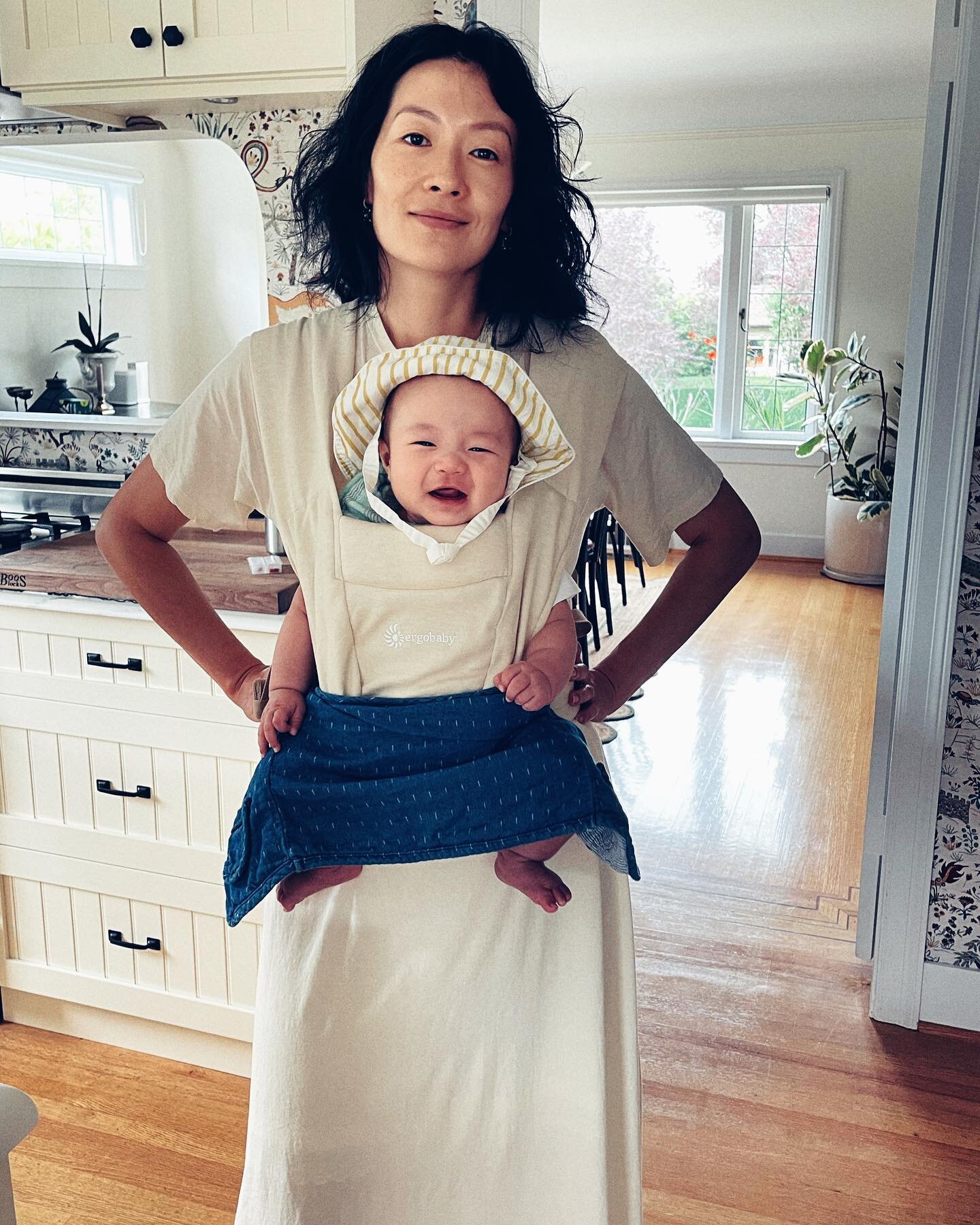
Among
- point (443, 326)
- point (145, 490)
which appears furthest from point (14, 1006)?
point (443, 326)

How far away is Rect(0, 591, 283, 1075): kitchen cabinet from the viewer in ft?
7.06

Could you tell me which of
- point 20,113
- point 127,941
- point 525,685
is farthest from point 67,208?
point 525,685

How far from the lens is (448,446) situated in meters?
1.01

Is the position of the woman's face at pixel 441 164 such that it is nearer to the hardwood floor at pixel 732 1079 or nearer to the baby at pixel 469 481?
the baby at pixel 469 481

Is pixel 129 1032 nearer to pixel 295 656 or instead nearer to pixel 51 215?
pixel 295 656

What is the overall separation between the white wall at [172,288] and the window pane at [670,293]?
16.2 ft

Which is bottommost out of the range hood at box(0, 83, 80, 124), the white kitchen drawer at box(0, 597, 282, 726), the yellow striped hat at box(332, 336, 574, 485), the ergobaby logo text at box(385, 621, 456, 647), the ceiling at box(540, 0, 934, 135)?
the white kitchen drawer at box(0, 597, 282, 726)

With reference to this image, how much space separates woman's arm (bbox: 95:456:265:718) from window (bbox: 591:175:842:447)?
651 centimetres

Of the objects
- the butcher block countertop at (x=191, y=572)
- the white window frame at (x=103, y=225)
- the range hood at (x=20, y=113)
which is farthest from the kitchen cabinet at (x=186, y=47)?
the butcher block countertop at (x=191, y=572)

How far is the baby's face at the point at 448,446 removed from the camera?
100 cm

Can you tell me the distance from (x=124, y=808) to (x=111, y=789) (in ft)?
0.16

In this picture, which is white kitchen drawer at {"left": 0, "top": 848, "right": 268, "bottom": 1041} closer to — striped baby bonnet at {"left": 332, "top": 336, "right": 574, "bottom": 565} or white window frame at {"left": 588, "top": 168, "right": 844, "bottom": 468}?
striped baby bonnet at {"left": 332, "top": 336, "right": 574, "bottom": 565}

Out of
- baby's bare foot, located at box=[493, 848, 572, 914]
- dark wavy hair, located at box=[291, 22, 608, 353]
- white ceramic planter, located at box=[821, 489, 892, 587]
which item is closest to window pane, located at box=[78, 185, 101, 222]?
→ dark wavy hair, located at box=[291, 22, 608, 353]

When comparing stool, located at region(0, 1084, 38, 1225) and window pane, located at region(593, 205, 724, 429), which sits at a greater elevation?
window pane, located at region(593, 205, 724, 429)
